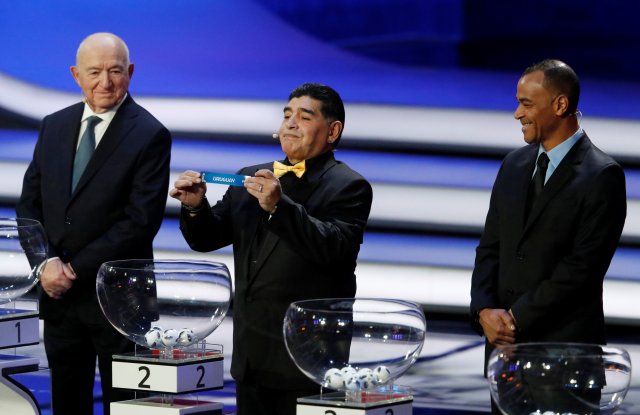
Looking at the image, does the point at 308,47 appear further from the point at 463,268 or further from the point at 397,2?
the point at 463,268

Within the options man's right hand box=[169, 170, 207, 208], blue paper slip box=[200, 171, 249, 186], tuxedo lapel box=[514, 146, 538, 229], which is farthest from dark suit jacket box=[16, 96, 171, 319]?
tuxedo lapel box=[514, 146, 538, 229]

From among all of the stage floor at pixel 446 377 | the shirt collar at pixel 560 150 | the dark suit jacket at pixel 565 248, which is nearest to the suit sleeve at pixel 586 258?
the dark suit jacket at pixel 565 248

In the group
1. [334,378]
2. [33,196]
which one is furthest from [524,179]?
[33,196]

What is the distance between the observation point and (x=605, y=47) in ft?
21.4

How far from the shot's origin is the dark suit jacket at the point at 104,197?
144 inches

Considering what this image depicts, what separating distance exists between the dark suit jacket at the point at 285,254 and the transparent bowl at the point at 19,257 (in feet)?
1.43

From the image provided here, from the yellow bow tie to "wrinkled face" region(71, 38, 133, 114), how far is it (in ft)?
2.50

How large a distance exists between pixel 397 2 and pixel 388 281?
5.26 ft

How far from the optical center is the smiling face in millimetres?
3113

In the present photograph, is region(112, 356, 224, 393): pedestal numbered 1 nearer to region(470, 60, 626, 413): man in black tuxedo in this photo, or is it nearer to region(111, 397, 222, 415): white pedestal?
region(111, 397, 222, 415): white pedestal

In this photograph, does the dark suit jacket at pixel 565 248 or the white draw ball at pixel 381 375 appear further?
the dark suit jacket at pixel 565 248

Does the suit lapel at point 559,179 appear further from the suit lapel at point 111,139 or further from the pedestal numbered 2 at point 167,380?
the suit lapel at point 111,139

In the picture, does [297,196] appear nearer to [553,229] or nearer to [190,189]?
[190,189]

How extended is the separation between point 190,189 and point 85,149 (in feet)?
2.66
